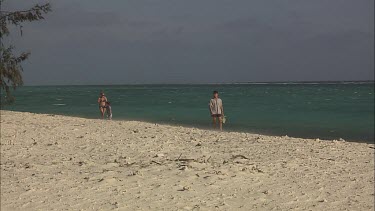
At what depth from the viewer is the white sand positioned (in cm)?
727

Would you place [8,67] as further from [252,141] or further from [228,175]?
Result: [228,175]

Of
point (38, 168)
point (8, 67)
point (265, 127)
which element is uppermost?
point (8, 67)

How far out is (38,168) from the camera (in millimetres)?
9688

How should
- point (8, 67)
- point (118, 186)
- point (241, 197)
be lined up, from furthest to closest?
point (8, 67), point (118, 186), point (241, 197)

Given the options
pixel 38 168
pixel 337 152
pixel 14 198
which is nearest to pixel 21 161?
pixel 38 168

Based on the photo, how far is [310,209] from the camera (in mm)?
6895

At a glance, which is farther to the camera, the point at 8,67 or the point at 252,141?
the point at 8,67

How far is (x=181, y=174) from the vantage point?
29.1 feet

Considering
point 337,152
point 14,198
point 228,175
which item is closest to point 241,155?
point 228,175

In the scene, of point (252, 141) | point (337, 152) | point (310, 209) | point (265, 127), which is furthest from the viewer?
point (265, 127)

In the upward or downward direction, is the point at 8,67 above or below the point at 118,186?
above

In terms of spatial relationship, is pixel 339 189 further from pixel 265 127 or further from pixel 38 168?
pixel 265 127

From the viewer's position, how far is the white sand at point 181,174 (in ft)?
23.8

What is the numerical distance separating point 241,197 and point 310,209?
45.8 inches
